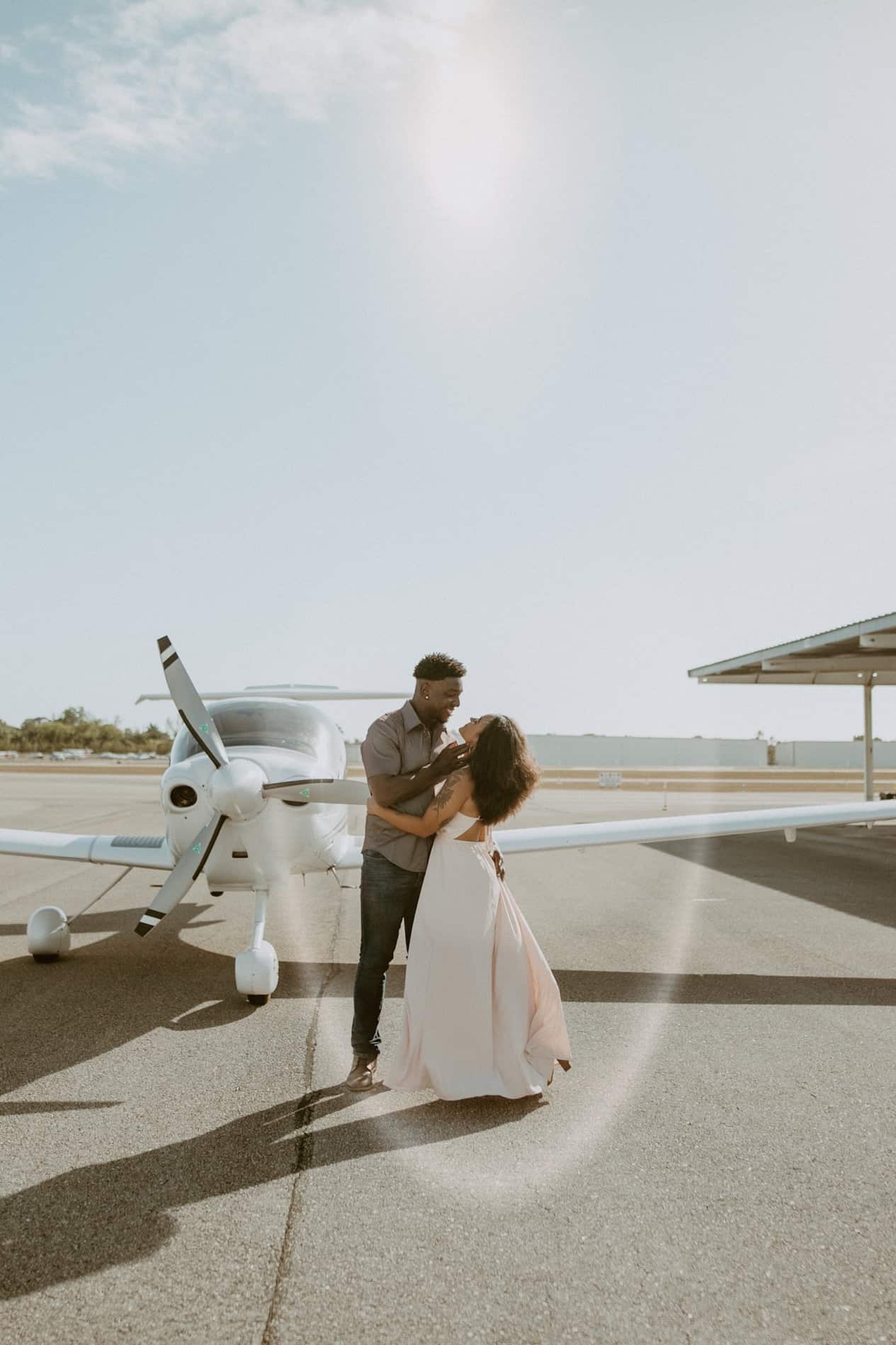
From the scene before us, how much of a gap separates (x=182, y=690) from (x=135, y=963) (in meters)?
2.27

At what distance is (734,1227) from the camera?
2742 millimetres

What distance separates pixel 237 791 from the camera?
17.6 feet

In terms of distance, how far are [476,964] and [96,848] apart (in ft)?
14.1

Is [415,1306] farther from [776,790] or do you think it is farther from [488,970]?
[776,790]

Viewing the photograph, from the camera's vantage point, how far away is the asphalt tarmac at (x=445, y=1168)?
233 cm

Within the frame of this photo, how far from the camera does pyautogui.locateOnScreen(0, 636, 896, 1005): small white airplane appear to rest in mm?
5445

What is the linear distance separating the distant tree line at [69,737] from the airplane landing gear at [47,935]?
103 meters

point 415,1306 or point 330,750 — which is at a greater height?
point 330,750

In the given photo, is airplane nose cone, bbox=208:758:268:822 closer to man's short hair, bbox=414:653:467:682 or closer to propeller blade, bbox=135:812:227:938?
propeller blade, bbox=135:812:227:938

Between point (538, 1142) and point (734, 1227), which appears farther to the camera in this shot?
point (538, 1142)

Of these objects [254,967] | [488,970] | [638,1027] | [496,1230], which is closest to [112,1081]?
[254,967]

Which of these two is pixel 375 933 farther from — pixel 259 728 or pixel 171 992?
pixel 259 728

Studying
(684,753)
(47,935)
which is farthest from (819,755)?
(47,935)

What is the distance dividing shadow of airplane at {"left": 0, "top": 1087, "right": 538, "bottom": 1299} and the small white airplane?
1747 millimetres
